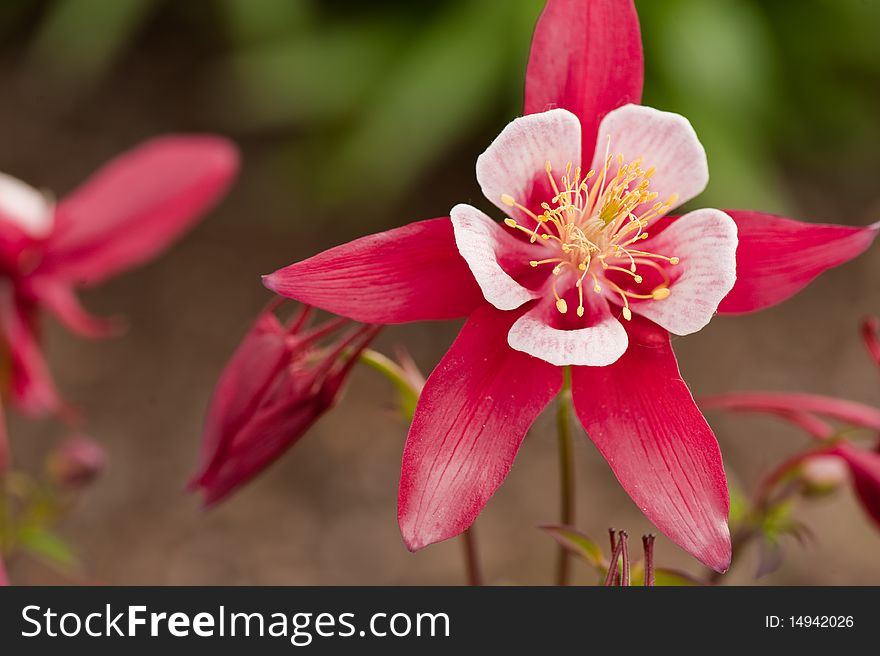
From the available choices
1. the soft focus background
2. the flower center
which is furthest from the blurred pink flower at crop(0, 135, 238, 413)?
the soft focus background

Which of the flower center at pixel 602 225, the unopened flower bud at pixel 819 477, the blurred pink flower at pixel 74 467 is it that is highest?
the blurred pink flower at pixel 74 467

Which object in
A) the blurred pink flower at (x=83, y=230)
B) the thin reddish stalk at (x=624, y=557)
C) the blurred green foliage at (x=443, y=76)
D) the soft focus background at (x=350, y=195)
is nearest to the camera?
the thin reddish stalk at (x=624, y=557)

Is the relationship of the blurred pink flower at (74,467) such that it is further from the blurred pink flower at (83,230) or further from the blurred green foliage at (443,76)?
the blurred green foliage at (443,76)

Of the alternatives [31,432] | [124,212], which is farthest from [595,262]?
[31,432]

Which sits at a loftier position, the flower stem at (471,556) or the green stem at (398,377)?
the green stem at (398,377)

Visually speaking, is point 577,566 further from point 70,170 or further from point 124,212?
point 70,170

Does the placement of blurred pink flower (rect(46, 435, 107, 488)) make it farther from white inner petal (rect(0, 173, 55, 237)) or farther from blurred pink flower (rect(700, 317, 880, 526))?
blurred pink flower (rect(700, 317, 880, 526))

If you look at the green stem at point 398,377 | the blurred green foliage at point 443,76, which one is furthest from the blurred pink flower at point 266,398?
the blurred green foliage at point 443,76

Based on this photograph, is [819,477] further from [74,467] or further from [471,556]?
[74,467]
